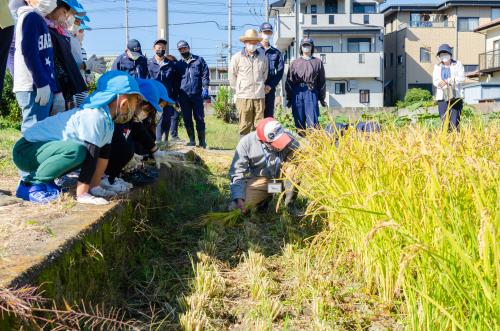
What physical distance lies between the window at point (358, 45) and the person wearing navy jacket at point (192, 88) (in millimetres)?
25414

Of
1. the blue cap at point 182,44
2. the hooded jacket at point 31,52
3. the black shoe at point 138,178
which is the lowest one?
Answer: the black shoe at point 138,178

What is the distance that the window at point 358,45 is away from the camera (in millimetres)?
31812

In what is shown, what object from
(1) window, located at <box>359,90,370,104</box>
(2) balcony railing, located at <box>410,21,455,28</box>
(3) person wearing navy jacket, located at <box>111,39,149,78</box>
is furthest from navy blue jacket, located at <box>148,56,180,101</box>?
(2) balcony railing, located at <box>410,21,455,28</box>

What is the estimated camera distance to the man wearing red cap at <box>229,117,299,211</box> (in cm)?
392

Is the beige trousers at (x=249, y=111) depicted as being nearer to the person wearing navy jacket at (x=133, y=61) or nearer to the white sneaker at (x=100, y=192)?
the person wearing navy jacket at (x=133, y=61)

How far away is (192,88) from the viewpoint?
752 centimetres

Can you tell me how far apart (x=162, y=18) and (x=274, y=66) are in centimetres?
204

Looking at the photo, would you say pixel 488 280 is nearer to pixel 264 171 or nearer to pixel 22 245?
pixel 22 245

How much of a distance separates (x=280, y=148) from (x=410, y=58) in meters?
30.9

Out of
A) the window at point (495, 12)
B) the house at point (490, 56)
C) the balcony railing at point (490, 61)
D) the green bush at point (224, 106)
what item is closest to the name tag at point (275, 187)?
the green bush at point (224, 106)

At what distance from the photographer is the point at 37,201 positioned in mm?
2855

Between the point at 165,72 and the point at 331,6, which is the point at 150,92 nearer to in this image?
the point at 165,72

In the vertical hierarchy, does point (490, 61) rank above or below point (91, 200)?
above

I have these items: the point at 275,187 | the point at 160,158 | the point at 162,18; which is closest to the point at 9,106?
the point at 162,18
